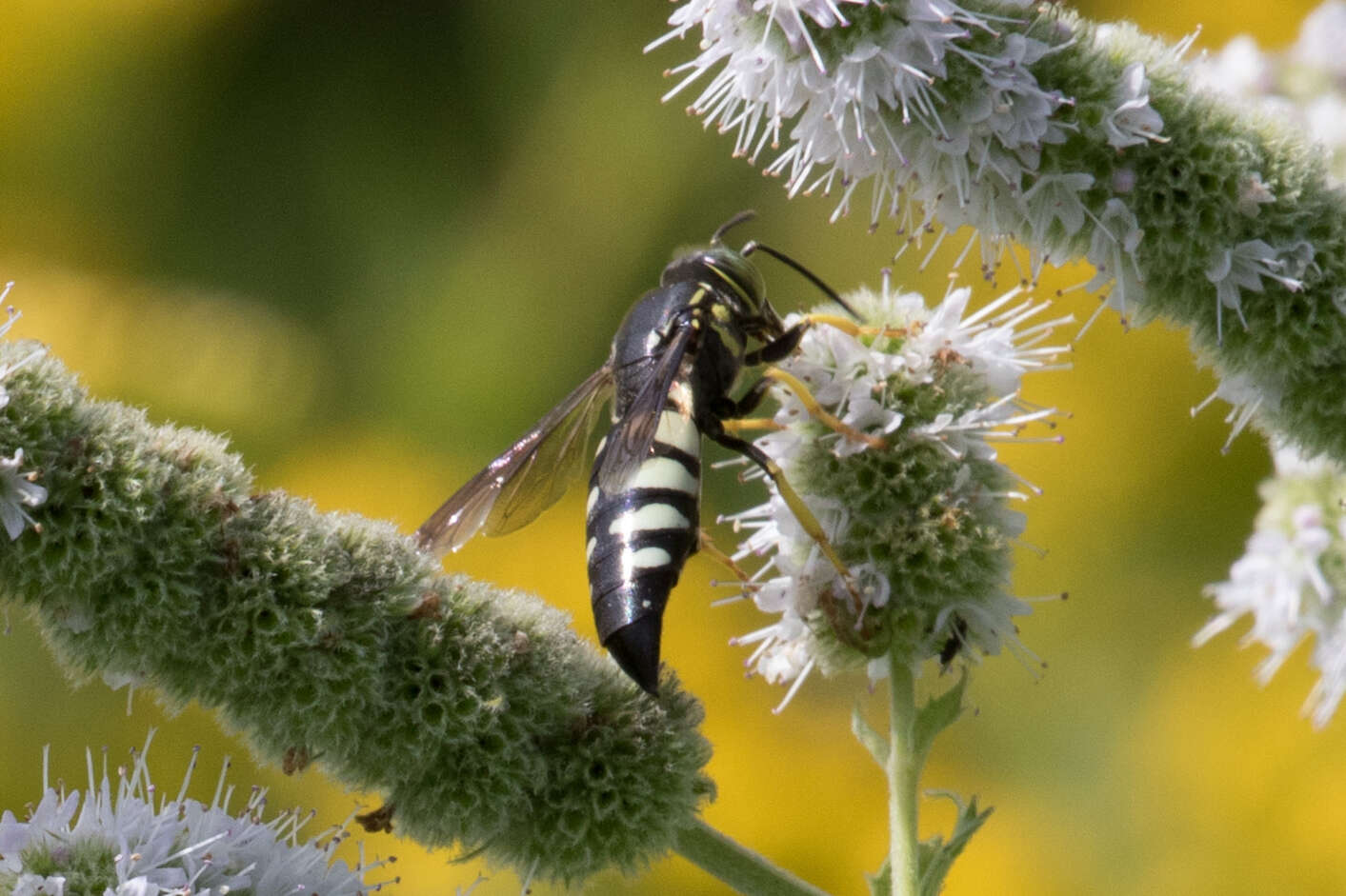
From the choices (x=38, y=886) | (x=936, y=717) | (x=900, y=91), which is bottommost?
(x=38, y=886)

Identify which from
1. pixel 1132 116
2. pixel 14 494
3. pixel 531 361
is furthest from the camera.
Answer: pixel 531 361

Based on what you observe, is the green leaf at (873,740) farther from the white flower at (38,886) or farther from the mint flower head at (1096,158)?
the white flower at (38,886)

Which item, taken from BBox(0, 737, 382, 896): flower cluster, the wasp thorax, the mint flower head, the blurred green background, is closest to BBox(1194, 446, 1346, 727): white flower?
the mint flower head

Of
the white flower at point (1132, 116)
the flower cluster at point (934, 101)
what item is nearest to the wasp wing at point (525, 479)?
the flower cluster at point (934, 101)

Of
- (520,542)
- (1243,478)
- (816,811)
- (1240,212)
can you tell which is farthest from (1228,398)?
(520,542)

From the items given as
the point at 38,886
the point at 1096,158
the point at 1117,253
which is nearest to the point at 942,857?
the point at 1117,253

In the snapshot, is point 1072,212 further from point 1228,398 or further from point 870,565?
point 870,565

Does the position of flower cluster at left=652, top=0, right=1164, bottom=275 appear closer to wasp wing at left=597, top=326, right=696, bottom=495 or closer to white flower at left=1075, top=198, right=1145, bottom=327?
white flower at left=1075, top=198, right=1145, bottom=327

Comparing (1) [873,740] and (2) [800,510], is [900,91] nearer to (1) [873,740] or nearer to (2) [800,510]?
(2) [800,510]
